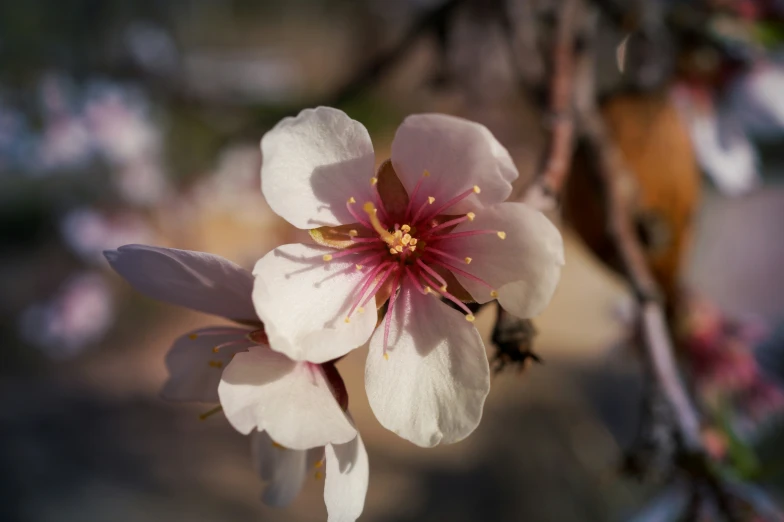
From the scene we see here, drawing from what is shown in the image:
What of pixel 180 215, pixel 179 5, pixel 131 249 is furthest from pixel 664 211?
pixel 179 5

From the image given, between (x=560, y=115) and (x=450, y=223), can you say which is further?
(x=560, y=115)

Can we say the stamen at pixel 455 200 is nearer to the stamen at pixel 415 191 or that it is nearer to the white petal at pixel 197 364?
the stamen at pixel 415 191

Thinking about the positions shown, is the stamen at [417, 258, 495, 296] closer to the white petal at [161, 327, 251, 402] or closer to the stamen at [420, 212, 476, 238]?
the stamen at [420, 212, 476, 238]

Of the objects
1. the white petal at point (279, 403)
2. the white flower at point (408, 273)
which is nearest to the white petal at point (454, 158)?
the white flower at point (408, 273)

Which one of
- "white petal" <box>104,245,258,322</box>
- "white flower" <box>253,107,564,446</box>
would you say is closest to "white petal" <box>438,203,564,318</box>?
"white flower" <box>253,107,564,446</box>

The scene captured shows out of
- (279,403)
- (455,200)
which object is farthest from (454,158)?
(279,403)

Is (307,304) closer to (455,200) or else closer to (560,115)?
(455,200)
